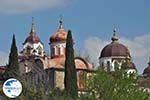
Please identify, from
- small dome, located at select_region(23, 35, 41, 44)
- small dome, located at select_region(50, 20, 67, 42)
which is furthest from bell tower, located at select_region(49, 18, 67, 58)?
small dome, located at select_region(23, 35, 41, 44)

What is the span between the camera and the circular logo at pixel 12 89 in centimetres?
1352

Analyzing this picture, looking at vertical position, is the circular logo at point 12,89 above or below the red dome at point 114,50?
below

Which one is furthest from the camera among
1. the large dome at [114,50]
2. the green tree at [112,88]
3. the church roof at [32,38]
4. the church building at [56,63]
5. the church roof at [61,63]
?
the church roof at [32,38]

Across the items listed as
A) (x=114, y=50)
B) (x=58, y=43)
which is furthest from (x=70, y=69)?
(x=114, y=50)

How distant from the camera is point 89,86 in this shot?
109ft

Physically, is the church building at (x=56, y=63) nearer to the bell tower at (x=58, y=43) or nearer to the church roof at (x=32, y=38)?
the bell tower at (x=58, y=43)

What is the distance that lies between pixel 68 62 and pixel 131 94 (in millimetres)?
14334

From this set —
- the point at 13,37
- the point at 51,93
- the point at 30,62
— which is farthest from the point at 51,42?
the point at 51,93

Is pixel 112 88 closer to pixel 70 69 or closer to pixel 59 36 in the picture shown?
pixel 70 69

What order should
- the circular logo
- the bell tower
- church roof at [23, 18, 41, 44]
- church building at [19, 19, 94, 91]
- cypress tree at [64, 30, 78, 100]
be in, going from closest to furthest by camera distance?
the circular logo
cypress tree at [64, 30, 78, 100]
church building at [19, 19, 94, 91]
the bell tower
church roof at [23, 18, 41, 44]

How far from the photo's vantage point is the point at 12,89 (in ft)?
44.7

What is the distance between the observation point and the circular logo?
1352 centimetres

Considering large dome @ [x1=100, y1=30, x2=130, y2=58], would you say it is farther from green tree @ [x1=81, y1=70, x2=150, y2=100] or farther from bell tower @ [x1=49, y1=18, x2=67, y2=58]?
green tree @ [x1=81, y1=70, x2=150, y2=100]

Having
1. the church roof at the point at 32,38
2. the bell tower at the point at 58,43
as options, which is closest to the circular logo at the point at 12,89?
the bell tower at the point at 58,43
